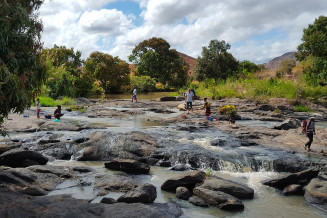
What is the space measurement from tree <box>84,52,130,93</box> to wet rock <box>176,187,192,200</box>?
4773 cm

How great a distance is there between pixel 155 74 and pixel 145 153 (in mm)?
53885

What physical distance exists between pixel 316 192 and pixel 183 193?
325 cm

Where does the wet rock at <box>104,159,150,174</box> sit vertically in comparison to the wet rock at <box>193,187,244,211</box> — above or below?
above

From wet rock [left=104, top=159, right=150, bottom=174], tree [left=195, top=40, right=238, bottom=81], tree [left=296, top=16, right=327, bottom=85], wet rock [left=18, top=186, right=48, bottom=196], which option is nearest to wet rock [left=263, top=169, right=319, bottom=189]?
wet rock [left=104, top=159, right=150, bottom=174]

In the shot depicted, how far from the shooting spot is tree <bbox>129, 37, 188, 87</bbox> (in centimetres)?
6412

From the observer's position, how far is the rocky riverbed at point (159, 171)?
265 inches

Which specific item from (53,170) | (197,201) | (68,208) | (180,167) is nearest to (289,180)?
(197,201)

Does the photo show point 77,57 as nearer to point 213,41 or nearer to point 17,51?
point 213,41

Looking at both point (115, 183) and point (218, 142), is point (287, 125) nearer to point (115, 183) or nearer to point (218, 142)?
point (218, 142)

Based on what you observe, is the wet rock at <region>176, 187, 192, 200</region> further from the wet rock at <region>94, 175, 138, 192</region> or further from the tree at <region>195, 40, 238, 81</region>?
the tree at <region>195, 40, 238, 81</region>

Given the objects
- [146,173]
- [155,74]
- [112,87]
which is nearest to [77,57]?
[112,87]

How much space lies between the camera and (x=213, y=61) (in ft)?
172

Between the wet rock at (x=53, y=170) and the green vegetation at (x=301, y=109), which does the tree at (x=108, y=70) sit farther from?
the wet rock at (x=53, y=170)

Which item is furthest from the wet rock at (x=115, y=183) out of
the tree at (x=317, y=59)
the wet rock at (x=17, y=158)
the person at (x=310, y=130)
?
the tree at (x=317, y=59)
